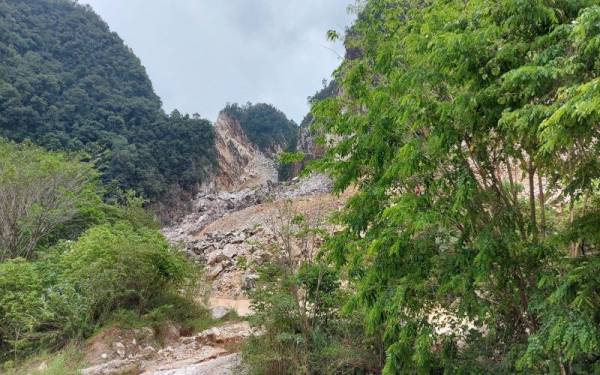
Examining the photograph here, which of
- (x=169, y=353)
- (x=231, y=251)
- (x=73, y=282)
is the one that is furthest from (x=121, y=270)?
(x=231, y=251)

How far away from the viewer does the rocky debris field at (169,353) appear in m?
7.54

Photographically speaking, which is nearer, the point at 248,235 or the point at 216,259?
the point at 216,259

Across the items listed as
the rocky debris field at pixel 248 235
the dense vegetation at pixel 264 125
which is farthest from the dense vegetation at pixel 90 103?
the dense vegetation at pixel 264 125

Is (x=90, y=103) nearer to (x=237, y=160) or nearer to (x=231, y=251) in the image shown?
(x=237, y=160)

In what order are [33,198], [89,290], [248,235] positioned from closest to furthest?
[89,290] < [33,198] < [248,235]

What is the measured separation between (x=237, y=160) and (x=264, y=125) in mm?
13853

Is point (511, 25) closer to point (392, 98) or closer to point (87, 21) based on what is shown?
point (392, 98)

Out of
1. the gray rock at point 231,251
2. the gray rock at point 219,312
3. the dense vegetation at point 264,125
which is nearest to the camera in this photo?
the gray rock at point 219,312

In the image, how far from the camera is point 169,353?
29.9 ft

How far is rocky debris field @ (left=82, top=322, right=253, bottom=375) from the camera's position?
24.7 feet

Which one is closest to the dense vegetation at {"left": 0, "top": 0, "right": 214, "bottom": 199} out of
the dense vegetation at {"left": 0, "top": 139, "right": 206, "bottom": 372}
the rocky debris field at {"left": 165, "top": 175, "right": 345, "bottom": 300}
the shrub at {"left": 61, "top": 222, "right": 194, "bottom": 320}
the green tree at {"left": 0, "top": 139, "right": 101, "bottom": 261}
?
the rocky debris field at {"left": 165, "top": 175, "right": 345, "bottom": 300}

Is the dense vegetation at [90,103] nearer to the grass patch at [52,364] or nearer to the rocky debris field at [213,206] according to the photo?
the rocky debris field at [213,206]

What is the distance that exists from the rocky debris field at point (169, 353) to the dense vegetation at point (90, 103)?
79.9 feet

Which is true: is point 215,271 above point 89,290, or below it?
below
